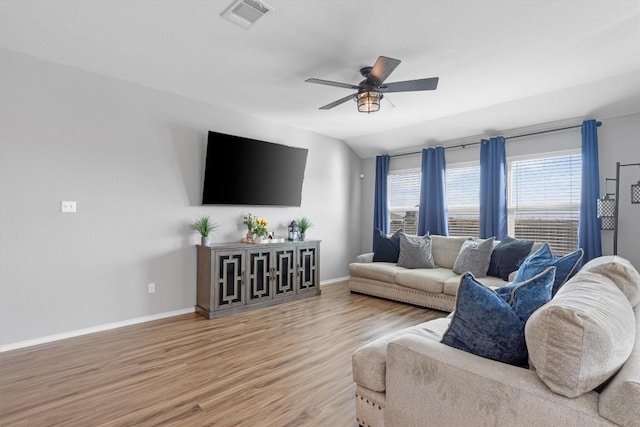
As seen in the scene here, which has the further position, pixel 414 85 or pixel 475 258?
pixel 475 258

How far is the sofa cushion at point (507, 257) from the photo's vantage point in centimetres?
394

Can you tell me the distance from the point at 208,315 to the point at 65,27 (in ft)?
9.85

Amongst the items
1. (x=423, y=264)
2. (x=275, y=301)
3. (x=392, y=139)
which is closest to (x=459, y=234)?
(x=423, y=264)

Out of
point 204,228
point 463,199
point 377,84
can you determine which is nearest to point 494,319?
point 377,84

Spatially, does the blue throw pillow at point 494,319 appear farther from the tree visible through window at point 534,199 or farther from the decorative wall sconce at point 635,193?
the tree visible through window at point 534,199

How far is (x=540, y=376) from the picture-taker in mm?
1153

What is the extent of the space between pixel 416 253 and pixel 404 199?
1578 mm

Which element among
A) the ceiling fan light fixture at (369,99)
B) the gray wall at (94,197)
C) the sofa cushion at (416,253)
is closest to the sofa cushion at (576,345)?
the ceiling fan light fixture at (369,99)

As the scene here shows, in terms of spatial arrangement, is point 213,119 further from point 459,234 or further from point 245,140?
point 459,234

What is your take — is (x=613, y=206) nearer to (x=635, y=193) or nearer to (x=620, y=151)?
(x=635, y=193)

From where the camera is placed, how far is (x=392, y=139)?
5.77m

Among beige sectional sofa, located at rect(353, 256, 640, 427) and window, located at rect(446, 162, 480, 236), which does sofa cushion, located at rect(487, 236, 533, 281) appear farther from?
beige sectional sofa, located at rect(353, 256, 640, 427)

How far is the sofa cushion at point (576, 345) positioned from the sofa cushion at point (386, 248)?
389 cm

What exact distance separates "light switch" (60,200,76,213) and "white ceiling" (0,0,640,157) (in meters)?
1.35
